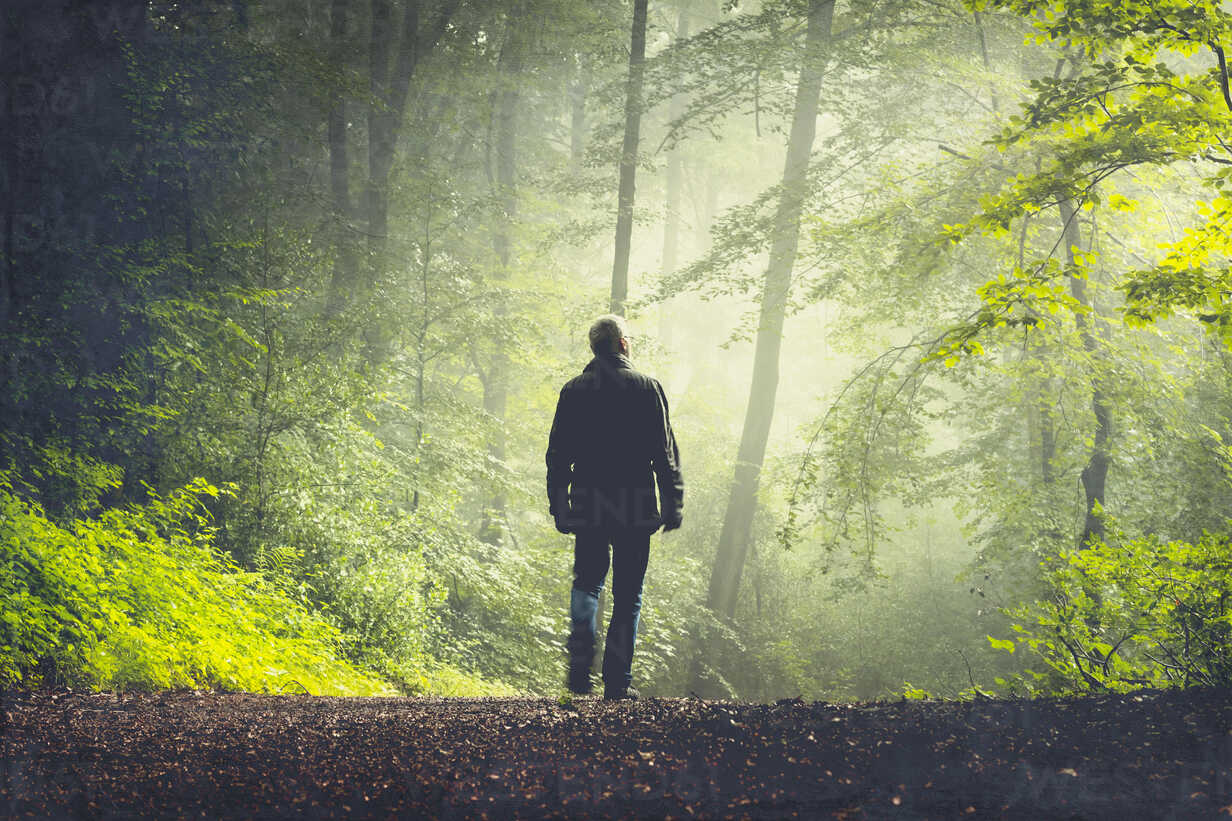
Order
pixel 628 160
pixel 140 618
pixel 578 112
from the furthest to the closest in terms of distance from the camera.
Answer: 1. pixel 578 112
2. pixel 628 160
3. pixel 140 618

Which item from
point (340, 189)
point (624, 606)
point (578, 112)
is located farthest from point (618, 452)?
point (578, 112)

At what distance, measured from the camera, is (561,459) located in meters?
4.39

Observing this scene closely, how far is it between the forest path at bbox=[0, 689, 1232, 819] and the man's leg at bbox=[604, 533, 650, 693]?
107 cm

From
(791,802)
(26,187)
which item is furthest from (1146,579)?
(26,187)

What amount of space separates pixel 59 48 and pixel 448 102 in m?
10.4

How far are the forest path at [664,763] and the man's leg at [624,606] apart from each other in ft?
3.50

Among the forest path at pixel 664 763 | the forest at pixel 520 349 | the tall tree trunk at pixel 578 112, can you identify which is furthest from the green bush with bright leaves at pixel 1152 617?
the tall tree trunk at pixel 578 112

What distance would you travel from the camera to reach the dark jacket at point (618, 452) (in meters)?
4.22

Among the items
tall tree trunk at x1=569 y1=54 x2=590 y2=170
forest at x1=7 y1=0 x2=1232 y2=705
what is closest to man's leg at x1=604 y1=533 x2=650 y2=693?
forest at x1=7 y1=0 x2=1232 y2=705

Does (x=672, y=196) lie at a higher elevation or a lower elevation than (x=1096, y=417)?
higher

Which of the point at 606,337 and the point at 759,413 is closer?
the point at 606,337

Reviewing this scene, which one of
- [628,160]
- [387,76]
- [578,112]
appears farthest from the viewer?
[578,112]

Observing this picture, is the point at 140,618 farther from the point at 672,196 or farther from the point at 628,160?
the point at 672,196

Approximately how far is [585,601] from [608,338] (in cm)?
158
